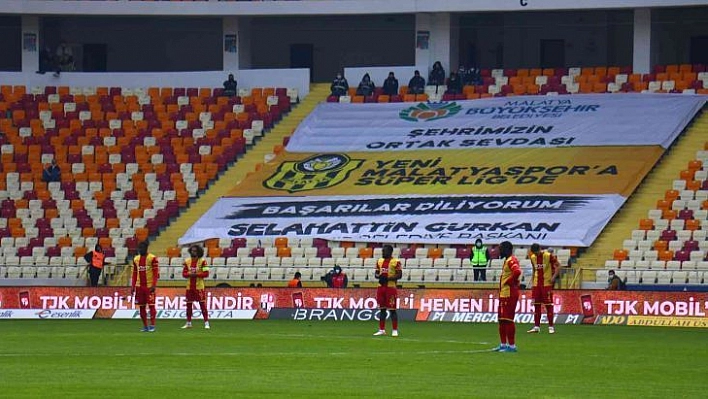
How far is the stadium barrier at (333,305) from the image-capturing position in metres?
35.5

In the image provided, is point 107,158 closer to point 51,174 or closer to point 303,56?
point 51,174

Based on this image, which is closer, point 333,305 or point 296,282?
point 333,305

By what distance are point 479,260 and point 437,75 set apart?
15.1 meters

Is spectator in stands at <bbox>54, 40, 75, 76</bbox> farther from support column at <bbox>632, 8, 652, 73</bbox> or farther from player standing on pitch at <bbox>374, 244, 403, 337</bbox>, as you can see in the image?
player standing on pitch at <bbox>374, 244, 403, 337</bbox>

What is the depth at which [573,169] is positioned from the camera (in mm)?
48344

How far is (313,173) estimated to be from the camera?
51219 mm

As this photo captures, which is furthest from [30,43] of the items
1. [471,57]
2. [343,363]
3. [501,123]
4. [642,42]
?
[343,363]

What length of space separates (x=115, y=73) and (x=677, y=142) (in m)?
21.0

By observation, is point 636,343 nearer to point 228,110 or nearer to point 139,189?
point 139,189

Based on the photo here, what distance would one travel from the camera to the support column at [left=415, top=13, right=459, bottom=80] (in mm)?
56594

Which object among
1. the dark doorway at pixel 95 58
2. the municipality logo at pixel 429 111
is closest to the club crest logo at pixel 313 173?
the municipality logo at pixel 429 111

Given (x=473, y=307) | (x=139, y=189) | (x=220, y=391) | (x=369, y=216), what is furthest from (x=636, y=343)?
(x=139, y=189)

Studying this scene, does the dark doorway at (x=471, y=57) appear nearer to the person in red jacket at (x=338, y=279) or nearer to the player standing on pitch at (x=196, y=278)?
the person in red jacket at (x=338, y=279)

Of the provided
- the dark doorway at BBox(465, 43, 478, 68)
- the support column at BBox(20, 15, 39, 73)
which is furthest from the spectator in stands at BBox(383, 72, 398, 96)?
the support column at BBox(20, 15, 39, 73)
